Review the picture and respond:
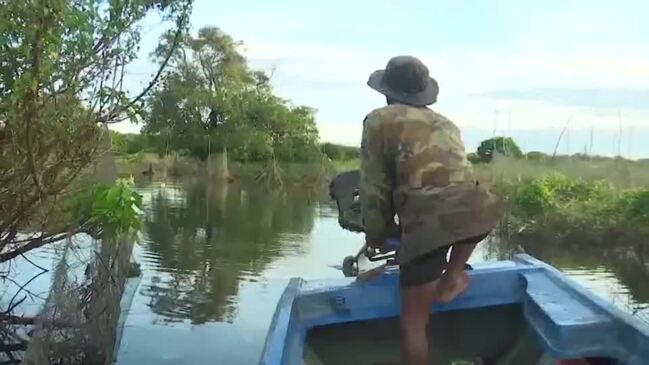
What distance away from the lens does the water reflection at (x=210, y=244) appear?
12.7m

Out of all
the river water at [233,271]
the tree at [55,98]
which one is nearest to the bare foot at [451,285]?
the tree at [55,98]

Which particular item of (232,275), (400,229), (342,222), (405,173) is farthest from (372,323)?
(232,275)

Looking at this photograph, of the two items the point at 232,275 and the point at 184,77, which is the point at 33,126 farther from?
the point at 184,77

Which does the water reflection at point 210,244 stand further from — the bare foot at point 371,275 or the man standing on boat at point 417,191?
the man standing on boat at point 417,191

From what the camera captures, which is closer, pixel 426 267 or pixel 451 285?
pixel 426 267

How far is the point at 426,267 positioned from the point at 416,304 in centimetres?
22

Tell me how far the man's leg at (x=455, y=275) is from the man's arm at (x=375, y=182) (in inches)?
14.5

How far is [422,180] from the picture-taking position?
176 inches

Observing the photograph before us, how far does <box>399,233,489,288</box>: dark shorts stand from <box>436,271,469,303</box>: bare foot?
0.29 metres

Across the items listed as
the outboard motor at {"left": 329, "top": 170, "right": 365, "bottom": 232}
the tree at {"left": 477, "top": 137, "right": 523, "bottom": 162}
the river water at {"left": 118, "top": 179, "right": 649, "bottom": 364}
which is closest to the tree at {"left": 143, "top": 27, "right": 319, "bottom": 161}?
the river water at {"left": 118, "top": 179, "right": 649, "bottom": 364}

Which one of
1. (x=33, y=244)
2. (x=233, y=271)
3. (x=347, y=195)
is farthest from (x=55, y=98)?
(x=233, y=271)

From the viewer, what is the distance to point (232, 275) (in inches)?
591

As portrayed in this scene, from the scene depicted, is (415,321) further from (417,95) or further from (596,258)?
(596,258)

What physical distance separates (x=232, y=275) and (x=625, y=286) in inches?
239
